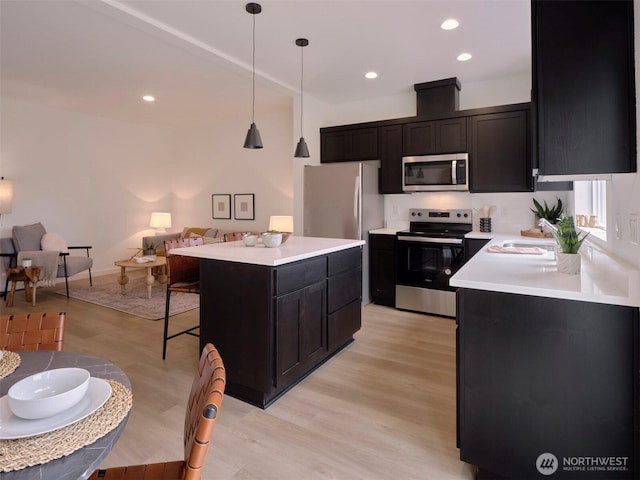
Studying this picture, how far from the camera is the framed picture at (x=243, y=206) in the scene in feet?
21.4

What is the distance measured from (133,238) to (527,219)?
672 centimetres

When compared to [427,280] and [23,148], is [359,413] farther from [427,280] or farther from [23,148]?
[23,148]

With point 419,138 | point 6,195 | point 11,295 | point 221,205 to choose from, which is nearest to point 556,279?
point 419,138

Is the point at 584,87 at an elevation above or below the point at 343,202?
above

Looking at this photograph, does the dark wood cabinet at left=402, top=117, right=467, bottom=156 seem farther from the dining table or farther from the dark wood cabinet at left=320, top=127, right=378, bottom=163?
the dining table

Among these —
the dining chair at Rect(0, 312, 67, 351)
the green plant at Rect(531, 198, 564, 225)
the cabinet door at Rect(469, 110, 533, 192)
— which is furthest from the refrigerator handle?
the dining chair at Rect(0, 312, 67, 351)

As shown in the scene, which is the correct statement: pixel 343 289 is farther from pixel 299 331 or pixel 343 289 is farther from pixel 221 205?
pixel 221 205

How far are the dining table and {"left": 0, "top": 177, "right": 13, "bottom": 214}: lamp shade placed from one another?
5234 mm

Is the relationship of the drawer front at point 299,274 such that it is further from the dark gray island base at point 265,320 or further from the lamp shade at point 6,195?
the lamp shade at point 6,195

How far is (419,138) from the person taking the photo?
4.38 metres

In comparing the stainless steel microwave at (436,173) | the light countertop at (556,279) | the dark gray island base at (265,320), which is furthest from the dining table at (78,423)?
the stainless steel microwave at (436,173)

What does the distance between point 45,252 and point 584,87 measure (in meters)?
5.88

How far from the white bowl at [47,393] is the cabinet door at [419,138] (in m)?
4.15

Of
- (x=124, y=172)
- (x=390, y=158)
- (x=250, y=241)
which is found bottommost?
(x=250, y=241)
